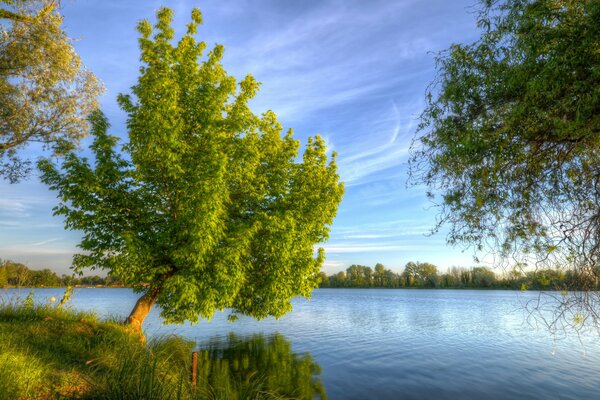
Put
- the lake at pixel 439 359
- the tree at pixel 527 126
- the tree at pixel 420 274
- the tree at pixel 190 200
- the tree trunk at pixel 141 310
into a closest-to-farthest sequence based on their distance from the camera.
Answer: the tree at pixel 527 126, the tree at pixel 190 200, the tree trunk at pixel 141 310, the lake at pixel 439 359, the tree at pixel 420 274

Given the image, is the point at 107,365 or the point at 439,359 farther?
the point at 439,359

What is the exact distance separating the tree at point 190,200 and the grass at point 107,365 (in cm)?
260

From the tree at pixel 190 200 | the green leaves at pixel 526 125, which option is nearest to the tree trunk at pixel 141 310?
the tree at pixel 190 200

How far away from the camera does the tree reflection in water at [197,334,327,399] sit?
15312 mm

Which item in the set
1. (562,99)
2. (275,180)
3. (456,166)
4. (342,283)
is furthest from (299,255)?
(342,283)

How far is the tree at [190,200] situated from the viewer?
14133 mm

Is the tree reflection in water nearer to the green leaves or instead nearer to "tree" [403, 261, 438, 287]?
the green leaves

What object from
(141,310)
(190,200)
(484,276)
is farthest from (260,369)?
(484,276)

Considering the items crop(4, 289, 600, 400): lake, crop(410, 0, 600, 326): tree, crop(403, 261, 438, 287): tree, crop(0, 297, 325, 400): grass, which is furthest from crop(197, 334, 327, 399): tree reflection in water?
crop(403, 261, 438, 287): tree

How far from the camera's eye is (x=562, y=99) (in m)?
6.55

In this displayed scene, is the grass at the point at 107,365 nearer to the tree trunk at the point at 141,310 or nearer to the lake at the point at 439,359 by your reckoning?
the tree trunk at the point at 141,310

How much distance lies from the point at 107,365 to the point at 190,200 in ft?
21.4

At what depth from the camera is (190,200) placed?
45.5ft

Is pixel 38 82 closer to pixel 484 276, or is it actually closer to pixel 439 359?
pixel 439 359
